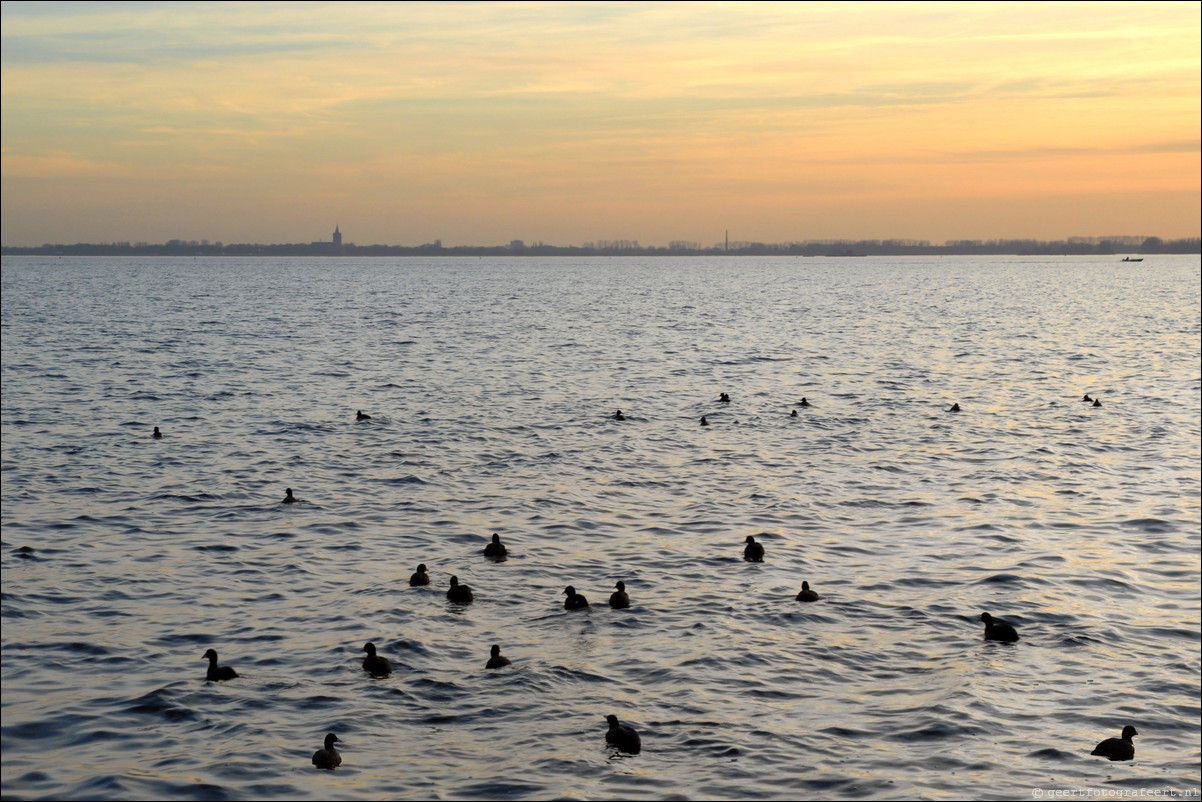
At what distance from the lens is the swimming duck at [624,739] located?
15062 millimetres

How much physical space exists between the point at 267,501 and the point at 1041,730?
21980 millimetres

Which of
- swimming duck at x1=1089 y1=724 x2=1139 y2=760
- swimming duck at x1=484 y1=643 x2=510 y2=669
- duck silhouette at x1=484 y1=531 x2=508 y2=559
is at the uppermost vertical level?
duck silhouette at x1=484 y1=531 x2=508 y2=559

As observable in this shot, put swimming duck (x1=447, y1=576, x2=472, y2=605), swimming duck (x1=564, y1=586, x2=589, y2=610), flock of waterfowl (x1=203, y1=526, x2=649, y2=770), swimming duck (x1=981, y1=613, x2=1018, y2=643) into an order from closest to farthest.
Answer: flock of waterfowl (x1=203, y1=526, x2=649, y2=770), swimming duck (x1=981, y1=613, x2=1018, y2=643), swimming duck (x1=564, y1=586, x2=589, y2=610), swimming duck (x1=447, y1=576, x2=472, y2=605)

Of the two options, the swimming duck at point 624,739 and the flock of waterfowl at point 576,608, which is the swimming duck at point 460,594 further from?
the swimming duck at point 624,739

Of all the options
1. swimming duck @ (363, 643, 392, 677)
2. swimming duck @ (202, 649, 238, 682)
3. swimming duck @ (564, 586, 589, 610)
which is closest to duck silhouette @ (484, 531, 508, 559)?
swimming duck @ (564, 586, 589, 610)

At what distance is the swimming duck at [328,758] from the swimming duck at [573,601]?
7049mm

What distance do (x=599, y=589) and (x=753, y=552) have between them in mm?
4081

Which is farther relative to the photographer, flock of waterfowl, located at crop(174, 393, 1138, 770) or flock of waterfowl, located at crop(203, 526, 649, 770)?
flock of waterfowl, located at crop(174, 393, 1138, 770)

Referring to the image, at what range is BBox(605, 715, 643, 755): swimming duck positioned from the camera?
49.4 feet

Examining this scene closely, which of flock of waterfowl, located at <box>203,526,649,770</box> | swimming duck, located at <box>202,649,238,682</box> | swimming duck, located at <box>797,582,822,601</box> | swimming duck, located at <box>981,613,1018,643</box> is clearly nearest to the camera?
flock of waterfowl, located at <box>203,526,649,770</box>

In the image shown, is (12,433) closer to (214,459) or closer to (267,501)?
(214,459)

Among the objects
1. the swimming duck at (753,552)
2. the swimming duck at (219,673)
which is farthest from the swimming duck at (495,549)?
the swimming duck at (219,673)

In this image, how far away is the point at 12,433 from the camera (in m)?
40.9

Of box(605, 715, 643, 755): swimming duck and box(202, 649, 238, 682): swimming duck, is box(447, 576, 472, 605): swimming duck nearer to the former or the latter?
box(202, 649, 238, 682): swimming duck
